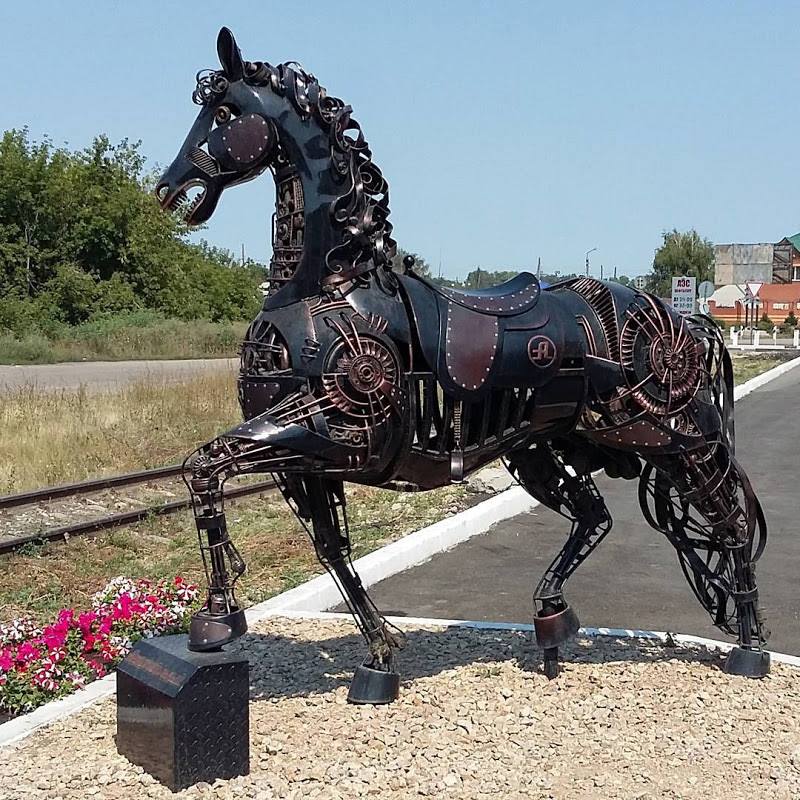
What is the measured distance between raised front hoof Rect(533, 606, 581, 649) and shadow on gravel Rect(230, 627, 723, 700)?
8.8 inches

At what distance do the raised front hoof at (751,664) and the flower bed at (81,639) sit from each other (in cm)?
310

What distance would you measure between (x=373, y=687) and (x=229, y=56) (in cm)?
289

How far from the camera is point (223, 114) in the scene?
4.24 metres

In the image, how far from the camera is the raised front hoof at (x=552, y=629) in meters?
5.34

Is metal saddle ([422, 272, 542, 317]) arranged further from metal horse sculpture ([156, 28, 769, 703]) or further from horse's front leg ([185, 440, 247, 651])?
horse's front leg ([185, 440, 247, 651])

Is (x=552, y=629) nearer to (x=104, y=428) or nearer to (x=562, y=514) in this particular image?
(x=562, y=514)

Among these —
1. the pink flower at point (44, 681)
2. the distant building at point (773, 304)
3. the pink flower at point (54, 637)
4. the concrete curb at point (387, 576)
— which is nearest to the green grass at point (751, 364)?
the concrete curb at point (387, 576)

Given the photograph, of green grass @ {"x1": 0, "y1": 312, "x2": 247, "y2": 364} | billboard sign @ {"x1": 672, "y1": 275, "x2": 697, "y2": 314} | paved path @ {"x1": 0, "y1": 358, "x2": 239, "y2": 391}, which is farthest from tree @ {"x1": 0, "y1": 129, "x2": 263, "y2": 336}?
billboard sign @ {"x1": 672, "y1": 275, "x2": 697, "y2": 314}

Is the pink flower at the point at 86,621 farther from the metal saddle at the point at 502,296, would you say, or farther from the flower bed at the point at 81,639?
the metal saddle at the point at 502,296

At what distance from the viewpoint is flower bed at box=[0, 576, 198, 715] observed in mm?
5254

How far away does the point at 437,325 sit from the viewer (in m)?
4.46

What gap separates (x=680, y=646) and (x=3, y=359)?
24180 mm

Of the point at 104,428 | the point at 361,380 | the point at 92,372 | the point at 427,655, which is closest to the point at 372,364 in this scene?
the point at 361,380

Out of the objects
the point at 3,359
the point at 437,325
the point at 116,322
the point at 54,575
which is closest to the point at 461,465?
the point at 437,325
